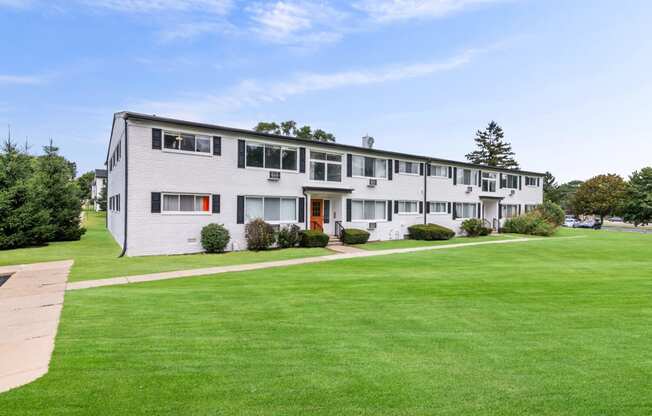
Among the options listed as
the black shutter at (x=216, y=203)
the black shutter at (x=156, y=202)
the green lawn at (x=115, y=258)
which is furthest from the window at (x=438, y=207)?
the black shutter at (x=156, y=202)

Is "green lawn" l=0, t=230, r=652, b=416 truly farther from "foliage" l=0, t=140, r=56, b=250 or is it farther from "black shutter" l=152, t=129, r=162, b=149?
"foliage" l=0, t=140, r=56, b=250

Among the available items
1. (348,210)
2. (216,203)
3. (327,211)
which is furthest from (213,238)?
(348,210)

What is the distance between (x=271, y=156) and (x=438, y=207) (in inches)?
585

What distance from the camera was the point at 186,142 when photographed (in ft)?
56.4

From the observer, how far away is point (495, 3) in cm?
1714

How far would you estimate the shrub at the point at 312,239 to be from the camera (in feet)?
65.4

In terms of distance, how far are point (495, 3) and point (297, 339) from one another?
60.5 ft

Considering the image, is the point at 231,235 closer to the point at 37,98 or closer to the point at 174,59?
the point at 174,59

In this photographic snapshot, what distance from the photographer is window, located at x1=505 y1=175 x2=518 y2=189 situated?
34938 millimetres

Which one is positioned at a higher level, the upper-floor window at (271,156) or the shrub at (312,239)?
the upper-floor window at (271,156)

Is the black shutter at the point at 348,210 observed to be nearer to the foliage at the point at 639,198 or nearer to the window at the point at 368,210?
the window at the point at 368,210

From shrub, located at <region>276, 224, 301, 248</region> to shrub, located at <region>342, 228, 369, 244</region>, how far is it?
329 centimetres

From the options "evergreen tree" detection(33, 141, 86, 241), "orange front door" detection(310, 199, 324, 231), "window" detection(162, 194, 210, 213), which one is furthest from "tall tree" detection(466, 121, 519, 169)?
"evergreen tree" detection(33, 141, 86, 241)

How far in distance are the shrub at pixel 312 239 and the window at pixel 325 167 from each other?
3.40m
